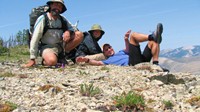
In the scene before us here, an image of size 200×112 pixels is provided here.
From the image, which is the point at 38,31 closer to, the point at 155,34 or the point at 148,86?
the point at 155,34

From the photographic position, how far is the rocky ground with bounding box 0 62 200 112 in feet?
21.4

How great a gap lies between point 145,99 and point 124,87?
1.24 m

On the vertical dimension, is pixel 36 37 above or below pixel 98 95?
above

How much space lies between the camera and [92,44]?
14.5 m

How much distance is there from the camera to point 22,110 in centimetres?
613

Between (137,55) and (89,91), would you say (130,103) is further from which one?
(137,55)

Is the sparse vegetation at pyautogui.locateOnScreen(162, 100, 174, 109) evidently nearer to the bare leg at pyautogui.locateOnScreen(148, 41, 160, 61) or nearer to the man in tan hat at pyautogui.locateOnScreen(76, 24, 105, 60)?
the bare leg at pyautogui.locateOnScreen(148, 41, 160, 61)

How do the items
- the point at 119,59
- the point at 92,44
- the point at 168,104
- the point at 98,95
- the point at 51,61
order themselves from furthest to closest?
the point at 92,44 → the point at 119,59 → the point at 51,61 → the point at 98,95 → the point at 168,104

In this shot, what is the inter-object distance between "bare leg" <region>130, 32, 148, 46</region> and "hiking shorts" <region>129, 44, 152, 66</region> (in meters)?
0.14

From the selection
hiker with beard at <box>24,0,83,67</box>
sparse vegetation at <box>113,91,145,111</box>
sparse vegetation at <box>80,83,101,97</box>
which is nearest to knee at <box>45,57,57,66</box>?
hiker with beard at <box>24,0,83,67</box>

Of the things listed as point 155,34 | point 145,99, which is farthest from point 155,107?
point 155,34

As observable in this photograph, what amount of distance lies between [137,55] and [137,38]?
68 cm

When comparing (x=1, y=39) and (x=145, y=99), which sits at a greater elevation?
(x=1, y=39)

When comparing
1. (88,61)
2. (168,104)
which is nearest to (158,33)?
(88,61)
